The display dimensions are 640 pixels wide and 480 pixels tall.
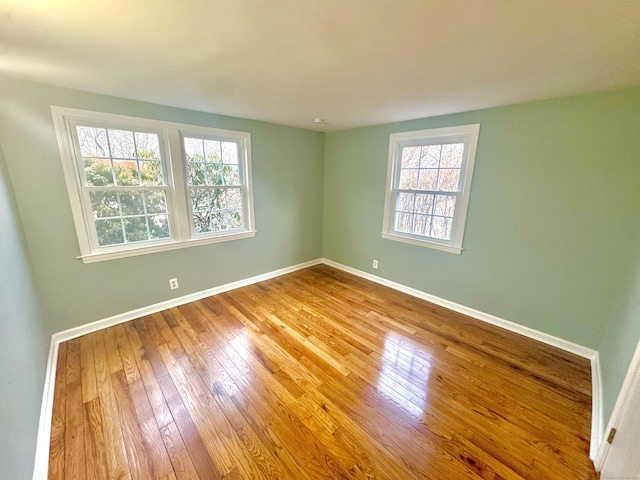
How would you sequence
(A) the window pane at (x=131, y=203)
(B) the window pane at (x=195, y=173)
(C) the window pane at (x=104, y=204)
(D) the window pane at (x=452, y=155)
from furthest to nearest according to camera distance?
(B) the window pane at (x=195, y=173)
(D) the window pane at (x=452, y=155)
(A) the window pane at (x=131, y=203)
(C) the window pane at (x=104, y=204)

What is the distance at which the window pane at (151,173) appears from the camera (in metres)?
2.51

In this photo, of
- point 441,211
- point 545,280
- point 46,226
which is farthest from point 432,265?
point 46,226

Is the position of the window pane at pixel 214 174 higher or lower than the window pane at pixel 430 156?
lower

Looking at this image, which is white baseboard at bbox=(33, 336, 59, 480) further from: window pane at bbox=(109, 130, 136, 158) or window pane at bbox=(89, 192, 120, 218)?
window pane at bbox=(109, 130, 136, 158)

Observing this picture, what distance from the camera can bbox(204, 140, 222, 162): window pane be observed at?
9.56ft

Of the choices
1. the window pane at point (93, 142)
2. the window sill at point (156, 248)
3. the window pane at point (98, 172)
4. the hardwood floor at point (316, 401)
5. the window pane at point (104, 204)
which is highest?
the window pane at point (93, 142)

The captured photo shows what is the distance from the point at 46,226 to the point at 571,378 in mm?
4412

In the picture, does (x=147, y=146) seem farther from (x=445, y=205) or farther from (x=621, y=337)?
(x=621, y=337)

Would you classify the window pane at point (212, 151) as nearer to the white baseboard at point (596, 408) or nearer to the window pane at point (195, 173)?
the window pane at point (195, 173)

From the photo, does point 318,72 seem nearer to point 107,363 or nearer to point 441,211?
point 441,211

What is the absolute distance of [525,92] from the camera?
6.36 ft

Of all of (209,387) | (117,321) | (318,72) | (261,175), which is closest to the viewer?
(318,72)

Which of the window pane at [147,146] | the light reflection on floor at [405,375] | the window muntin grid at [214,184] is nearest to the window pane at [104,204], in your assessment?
the window pane at [147,146]

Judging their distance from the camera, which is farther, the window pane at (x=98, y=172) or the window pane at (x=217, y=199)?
the window pane at (x=217, y=199)
